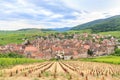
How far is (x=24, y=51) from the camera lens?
19975cm

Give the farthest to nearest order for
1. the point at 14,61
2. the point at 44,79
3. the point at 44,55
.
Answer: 1. the point at 44,55
2. the point at 14,61
3. the point at 44,79

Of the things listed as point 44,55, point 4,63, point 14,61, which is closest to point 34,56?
point 44,55

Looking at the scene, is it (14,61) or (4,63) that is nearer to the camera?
(4,63)

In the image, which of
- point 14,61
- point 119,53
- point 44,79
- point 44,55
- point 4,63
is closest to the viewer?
point 44,79

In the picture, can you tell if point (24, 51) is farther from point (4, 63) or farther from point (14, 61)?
point (4, 63)

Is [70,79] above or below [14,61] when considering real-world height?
above

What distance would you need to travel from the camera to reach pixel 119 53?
17938cm

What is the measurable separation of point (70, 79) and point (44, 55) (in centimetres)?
16176

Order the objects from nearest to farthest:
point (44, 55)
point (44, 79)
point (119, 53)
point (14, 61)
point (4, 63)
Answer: point (44, 79) < point (4, 63) < point (14, 61) < point (119, 53) < point (44, 55)

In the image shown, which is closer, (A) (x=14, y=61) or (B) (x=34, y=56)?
(A) (x=14, y=61)

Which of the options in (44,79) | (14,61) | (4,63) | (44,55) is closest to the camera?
(44,79)

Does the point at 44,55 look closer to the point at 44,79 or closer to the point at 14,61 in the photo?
the point at 14,61

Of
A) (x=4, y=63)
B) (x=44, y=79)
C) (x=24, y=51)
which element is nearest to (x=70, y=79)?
(x=44, y=79)

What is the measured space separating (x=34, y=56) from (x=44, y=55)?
22.2 feet
